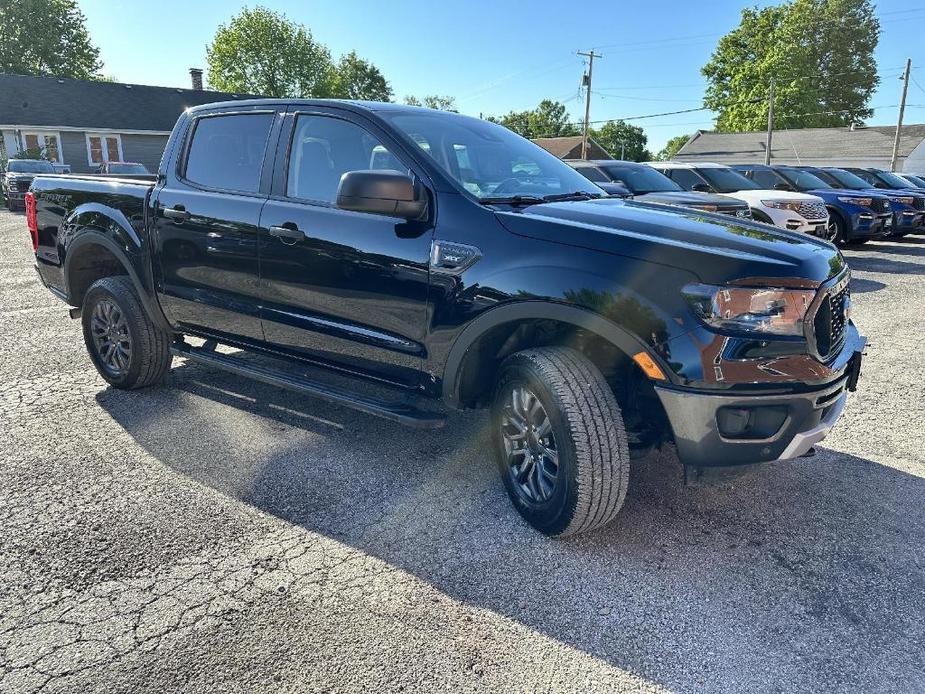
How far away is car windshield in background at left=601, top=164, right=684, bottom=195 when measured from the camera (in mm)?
10828

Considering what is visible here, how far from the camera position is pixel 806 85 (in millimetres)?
58906

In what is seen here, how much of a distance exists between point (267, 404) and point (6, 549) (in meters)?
1.87

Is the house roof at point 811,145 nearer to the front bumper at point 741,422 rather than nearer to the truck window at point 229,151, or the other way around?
the truck window at point 229,151

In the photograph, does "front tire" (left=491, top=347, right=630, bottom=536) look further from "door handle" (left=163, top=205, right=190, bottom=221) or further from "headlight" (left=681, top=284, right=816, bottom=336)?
"door handle" (left=163, top=205, right=190, bottom=221)

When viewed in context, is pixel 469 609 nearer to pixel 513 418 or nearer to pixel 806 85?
pixel 513 418

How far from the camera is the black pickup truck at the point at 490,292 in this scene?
2.48 meters

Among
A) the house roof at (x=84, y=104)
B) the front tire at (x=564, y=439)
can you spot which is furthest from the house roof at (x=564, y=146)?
the front tire at (x=564, y=439)

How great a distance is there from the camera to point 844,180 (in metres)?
15.4

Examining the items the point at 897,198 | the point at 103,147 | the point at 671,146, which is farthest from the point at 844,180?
the point at 671,146

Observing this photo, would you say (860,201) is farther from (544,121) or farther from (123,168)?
(544,121)

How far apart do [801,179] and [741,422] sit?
1409 centimetres

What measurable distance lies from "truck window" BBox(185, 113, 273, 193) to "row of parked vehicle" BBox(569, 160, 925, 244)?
6.43 meters

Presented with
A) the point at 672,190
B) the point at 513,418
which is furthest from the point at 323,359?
the point at 672,190

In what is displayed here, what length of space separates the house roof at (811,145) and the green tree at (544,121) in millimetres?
47419
